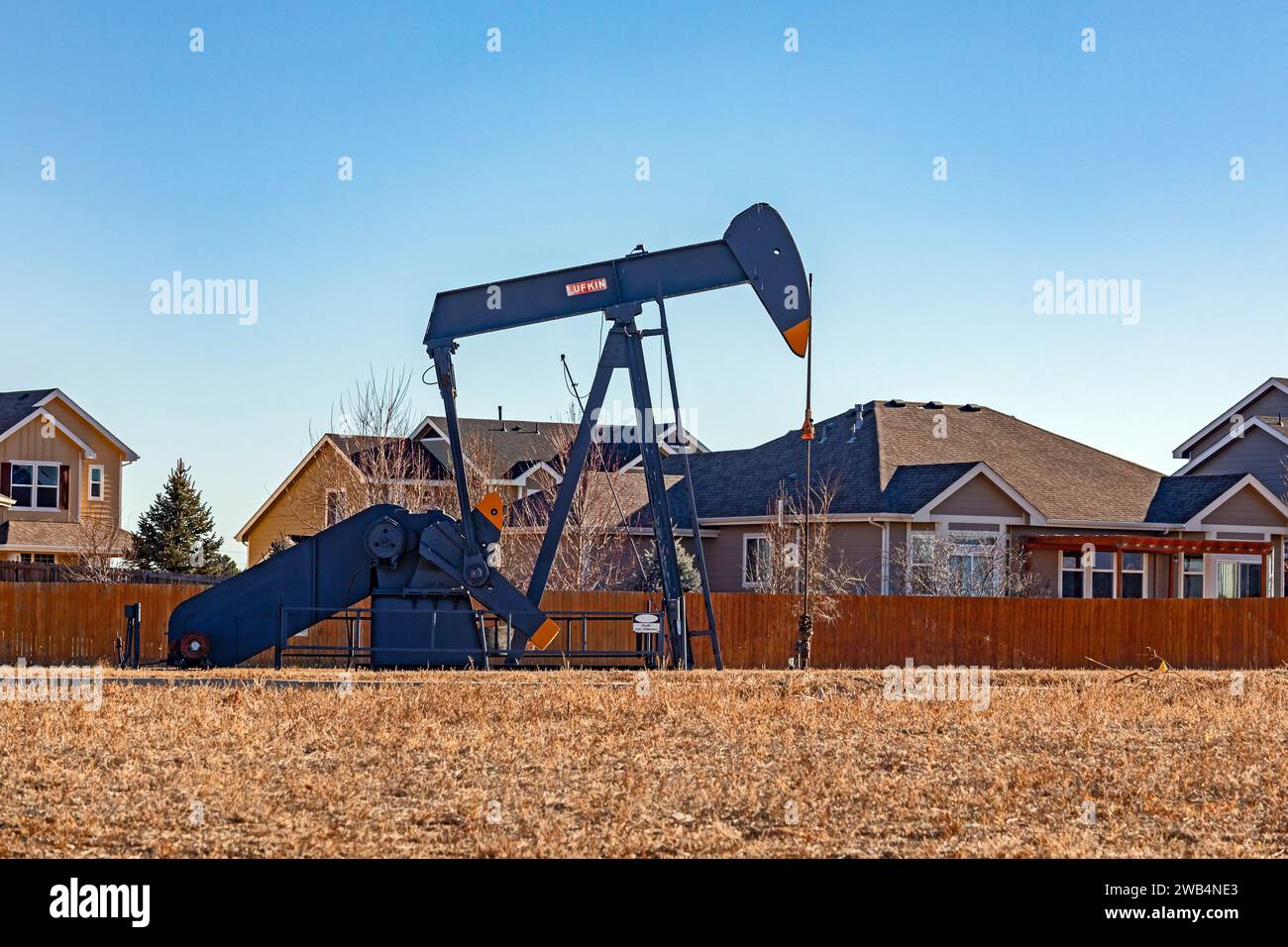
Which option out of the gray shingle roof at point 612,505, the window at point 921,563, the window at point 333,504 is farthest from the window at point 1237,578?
the window at point 333,504

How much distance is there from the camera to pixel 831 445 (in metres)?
38.5

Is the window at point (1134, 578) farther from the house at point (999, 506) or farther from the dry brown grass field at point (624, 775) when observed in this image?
the dry brown grass field at point (624, 775)

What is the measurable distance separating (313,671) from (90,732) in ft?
24.0

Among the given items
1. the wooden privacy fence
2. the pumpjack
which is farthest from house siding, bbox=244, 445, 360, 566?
the pumpjack

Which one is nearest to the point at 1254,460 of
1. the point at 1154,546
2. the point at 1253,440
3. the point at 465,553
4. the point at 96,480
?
the point at 1253,440

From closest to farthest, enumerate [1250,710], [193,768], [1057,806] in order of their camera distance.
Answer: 1. [1057,806]
2. [193,768]
3. [1250,710]

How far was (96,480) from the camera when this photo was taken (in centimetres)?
4538

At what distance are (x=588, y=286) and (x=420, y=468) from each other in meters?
20.1

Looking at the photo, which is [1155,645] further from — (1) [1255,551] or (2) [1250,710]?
(2) [1250,710]

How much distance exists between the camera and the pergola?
113 feet

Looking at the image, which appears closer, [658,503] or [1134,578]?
[658,503]

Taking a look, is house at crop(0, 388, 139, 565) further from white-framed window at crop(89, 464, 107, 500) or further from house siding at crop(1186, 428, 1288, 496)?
house siding at crop(1186, 428, 1288, 496)

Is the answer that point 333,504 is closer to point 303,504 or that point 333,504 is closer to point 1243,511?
point 303,504
